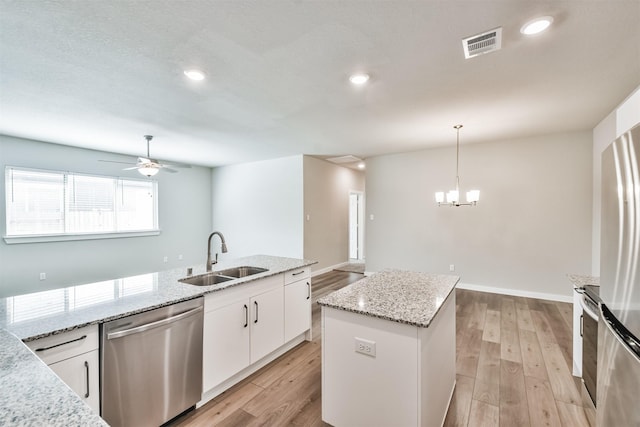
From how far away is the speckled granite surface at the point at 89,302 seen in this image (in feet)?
4.55

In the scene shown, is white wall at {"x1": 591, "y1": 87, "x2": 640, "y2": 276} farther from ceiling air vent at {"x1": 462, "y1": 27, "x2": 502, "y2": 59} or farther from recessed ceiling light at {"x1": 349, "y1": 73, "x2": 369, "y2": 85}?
recessed ceiling light at {"x1": 349, "y1": 73, "x2": 369, "y2": 85}

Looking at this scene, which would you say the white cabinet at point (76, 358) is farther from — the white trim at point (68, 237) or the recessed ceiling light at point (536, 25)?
the white trim at point (68, 237)

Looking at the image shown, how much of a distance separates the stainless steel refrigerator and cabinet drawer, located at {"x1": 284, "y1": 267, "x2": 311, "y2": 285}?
7.22 feet

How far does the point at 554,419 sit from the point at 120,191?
7197mm

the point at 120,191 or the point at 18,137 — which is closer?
the point at 18,137

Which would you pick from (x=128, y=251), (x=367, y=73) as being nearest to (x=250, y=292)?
(x=367, y=73)

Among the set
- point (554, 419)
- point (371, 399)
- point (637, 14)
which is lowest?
point (554, 419)

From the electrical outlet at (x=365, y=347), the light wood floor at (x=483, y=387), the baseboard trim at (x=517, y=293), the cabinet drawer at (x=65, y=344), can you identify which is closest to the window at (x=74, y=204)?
the cabinet drawer at (x=65, y=344)

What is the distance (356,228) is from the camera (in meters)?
8.12

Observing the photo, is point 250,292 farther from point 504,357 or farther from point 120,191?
point 120,191

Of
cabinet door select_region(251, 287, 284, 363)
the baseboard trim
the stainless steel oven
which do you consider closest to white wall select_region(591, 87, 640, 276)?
the baseboard trim

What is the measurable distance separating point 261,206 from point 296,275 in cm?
382

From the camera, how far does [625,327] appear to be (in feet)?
3.17

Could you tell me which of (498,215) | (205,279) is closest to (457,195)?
(498,215)
